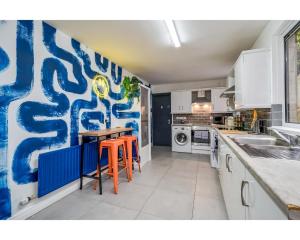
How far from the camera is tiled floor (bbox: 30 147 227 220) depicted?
1777mm

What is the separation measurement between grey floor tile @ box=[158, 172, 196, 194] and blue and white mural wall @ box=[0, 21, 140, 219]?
1.68 metres

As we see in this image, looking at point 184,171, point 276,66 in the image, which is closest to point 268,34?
point 276,66

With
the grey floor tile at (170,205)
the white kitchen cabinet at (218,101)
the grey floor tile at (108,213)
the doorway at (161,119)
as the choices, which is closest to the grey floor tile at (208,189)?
the grey floor tile at (170,205)

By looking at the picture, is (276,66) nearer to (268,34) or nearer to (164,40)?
(268,34)

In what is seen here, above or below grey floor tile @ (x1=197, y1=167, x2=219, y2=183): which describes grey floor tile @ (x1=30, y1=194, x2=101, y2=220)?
above

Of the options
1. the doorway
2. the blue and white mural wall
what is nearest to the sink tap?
the blue and white mural wall

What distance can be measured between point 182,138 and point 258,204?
431cm

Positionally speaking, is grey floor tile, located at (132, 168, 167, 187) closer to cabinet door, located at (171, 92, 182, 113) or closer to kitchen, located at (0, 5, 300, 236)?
kitchen, located at (0, 5, 300, 236)

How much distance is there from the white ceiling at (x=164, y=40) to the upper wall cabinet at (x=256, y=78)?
0.44 meters

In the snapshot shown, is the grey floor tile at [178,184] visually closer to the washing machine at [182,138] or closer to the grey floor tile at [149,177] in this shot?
the grey floor tile at [149,177]

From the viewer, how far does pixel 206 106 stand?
5105 millimetres

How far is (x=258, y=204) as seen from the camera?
788 millimetres
